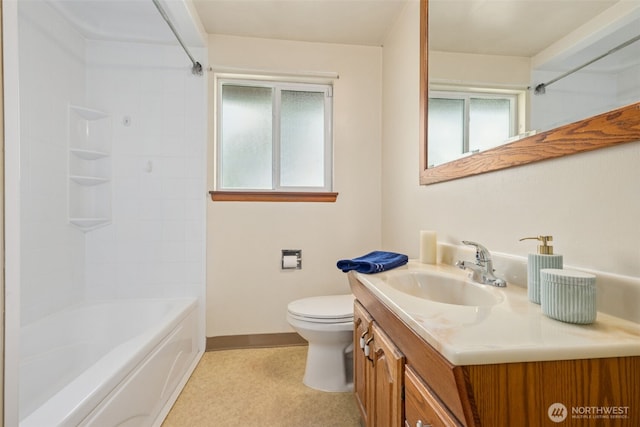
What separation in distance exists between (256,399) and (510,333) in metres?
1.43

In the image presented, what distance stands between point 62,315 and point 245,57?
205 cm

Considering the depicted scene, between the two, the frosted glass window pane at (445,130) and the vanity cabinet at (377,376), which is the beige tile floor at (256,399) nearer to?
the vanity cabinet at (377,376)

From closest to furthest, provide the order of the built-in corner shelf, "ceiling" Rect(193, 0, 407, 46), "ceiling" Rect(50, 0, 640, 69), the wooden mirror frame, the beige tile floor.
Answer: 1. the wooden mirror frame
2. "ceiling" Rect(50, 0, 640, 69)
3. the beige tile floor
4. "ceiling" Rect(193, 0, 407, 46)
5. the built-in corner shelf

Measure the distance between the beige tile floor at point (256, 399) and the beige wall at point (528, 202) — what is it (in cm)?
94

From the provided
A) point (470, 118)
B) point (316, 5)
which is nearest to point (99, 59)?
point (316, 5)

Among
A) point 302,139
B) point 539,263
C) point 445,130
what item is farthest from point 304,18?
point 539,263

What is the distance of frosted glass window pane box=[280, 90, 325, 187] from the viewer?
87.5 inches

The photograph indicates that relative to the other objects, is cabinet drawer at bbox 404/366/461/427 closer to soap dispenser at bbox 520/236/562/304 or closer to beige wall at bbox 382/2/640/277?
soap dispenser at bbox 520/236/562/304

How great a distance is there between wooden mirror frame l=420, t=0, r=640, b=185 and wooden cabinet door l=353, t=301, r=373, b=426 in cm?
71

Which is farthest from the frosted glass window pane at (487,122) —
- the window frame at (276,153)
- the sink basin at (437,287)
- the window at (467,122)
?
the window frame at (276,153)

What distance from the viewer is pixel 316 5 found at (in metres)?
1.78

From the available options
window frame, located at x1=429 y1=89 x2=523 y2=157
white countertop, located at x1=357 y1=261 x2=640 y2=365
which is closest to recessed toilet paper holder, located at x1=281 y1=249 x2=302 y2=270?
window frame, located at x1=429 y1=89 x2=523 y2=157

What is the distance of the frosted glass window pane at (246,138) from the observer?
2.18 m

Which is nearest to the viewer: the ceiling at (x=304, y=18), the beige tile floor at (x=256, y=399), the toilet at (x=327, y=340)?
the beige tile floor at (x=256, y=399)
